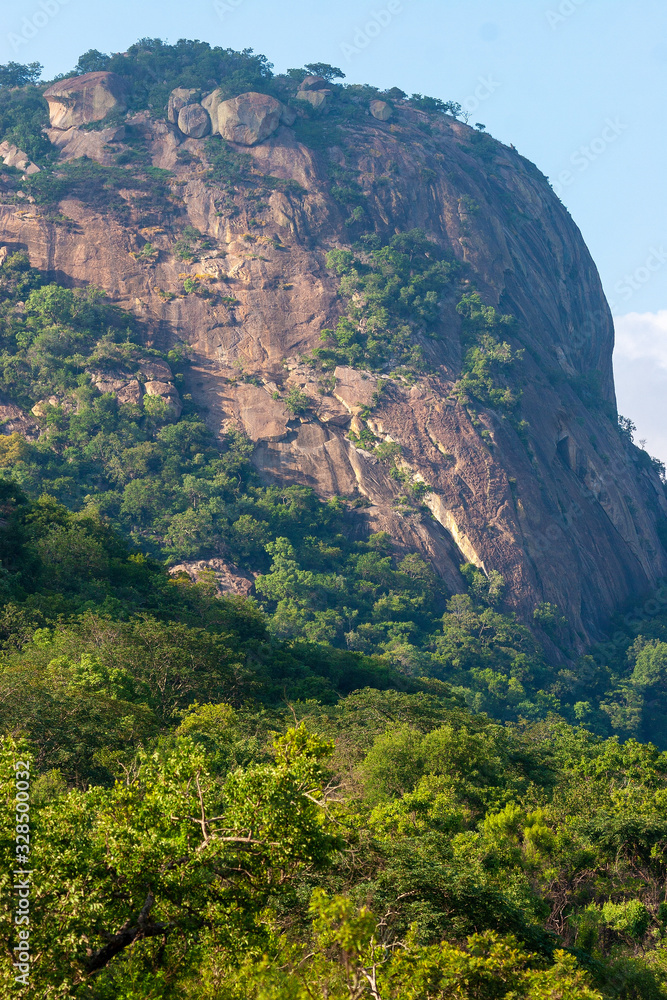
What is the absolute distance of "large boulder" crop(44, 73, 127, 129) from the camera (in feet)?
292

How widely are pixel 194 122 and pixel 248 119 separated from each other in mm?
5320

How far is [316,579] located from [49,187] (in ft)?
138

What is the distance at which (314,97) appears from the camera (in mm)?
96375

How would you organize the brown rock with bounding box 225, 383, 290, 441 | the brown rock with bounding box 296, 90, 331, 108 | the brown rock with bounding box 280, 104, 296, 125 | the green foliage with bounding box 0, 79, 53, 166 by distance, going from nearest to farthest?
the brown rock with bounding box 225, 383, 290, 441 < the green foliage with bounding box 0, 79, 53, 166 < the brown rock with bounding box 280, 104, 296, 125 < the brown rock with bounding box 296, 90, 331, 108

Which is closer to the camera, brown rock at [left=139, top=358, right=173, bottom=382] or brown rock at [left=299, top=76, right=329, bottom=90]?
brown rock at [left=139, top=358, right=173, bottom=382]

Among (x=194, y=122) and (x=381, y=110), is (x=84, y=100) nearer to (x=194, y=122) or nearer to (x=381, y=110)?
(x=194, y=122)

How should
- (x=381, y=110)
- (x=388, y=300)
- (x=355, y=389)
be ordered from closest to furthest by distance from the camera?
(x=355, y=389) → (x=388, y=300) → (x=381, y=110)

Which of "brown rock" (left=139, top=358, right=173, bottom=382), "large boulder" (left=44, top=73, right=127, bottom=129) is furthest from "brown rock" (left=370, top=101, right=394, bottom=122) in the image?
"brown rock" (left=139, top=358, right=173, bottom=382)

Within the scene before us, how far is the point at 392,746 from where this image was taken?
1038 inches

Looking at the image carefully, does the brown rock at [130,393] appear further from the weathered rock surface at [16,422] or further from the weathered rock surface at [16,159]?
the weathered rock surface at [16,159]

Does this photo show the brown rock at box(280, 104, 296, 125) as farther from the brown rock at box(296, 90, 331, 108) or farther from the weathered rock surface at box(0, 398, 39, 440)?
the weathered rock surface at box(0, 398, 39, 440)

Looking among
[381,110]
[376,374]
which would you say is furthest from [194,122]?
[376,374]

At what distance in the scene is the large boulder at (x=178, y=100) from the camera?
89938 mm

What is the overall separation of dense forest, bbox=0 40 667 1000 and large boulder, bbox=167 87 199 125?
10295 millimetres
